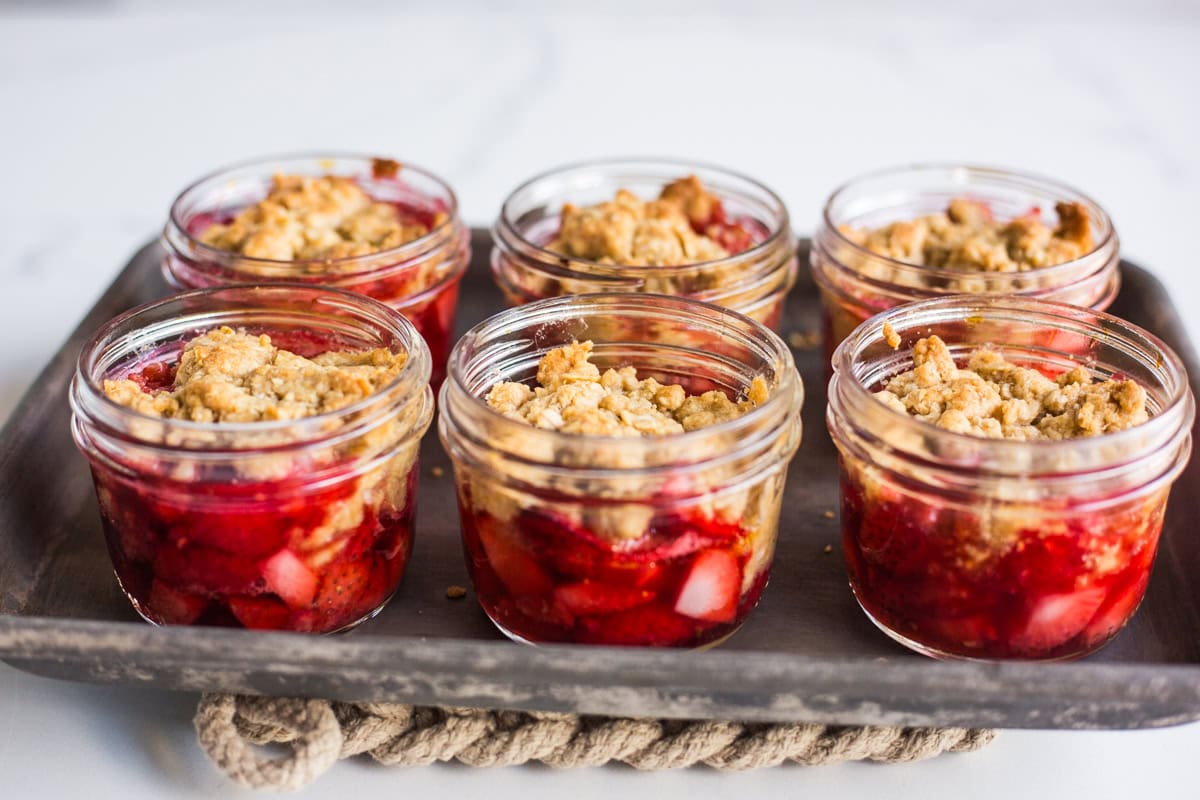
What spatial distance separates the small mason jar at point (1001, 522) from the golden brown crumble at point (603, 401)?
266mm

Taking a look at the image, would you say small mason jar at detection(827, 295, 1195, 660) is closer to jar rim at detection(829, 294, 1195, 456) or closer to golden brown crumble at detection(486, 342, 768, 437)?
jar rim at detection(829, 294, 1195, 456)

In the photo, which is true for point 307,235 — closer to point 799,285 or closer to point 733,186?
point 733,186

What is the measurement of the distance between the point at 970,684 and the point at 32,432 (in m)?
2.21

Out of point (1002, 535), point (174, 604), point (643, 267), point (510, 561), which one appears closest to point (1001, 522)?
point (1002, 535)

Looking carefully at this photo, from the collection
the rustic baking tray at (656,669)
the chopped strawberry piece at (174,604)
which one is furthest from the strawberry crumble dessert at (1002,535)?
the chopped strawberry piece at (174,604)

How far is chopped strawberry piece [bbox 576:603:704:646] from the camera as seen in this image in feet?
8.20

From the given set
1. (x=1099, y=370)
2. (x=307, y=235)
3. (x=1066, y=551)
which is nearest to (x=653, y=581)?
(x=1066, y=551)

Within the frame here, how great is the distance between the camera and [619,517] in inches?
95.0

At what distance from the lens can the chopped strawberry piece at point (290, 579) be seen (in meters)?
2.55

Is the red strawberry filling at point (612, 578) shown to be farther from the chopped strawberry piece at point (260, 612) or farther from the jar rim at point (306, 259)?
the jar rim at point (306, 259)

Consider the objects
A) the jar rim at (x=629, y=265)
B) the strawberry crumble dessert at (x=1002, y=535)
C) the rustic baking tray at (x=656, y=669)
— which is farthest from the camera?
the jar rim at (x=629, y=265)

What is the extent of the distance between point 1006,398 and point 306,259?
5.92ft

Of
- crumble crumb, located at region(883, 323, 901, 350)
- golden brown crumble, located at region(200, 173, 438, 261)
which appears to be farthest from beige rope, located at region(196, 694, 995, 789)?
golden brown crumble, located at region(200, 173, 438, 261)

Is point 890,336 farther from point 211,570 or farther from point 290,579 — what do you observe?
point 211,570
